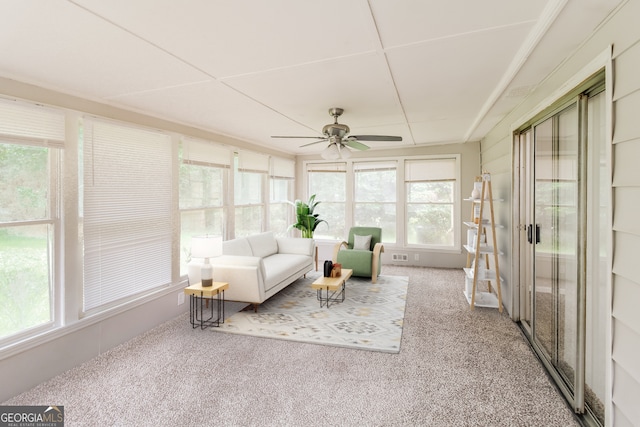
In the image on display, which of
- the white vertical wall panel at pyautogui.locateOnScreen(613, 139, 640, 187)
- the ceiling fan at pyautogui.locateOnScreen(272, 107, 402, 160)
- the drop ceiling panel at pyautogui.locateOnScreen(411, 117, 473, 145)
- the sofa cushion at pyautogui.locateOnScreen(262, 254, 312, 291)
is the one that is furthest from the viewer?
the drop ceiling panel at pyautogui.locateOnScreen(411, 117, 473, 145)

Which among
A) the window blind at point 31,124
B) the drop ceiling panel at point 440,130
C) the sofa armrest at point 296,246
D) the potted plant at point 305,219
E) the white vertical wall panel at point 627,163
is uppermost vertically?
the drop ceiling panel at point 440,130

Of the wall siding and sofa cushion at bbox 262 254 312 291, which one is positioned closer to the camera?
the wall siding

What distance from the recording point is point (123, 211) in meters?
3.22

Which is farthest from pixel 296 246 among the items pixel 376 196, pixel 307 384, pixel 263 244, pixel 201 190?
pixel 307 384

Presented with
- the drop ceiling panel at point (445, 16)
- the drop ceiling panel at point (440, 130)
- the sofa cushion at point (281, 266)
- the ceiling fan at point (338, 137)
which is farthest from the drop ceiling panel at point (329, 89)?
the sofa cushion at point (281, 266)

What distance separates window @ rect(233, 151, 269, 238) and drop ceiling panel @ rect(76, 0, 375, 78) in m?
2.99

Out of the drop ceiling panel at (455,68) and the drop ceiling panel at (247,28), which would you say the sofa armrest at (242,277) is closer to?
the drop ceiling panel at (247,28)

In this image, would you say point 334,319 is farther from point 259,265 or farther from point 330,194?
point 330,194

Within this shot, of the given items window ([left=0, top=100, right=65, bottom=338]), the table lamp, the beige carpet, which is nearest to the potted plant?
the table lamp

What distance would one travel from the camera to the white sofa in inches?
147
